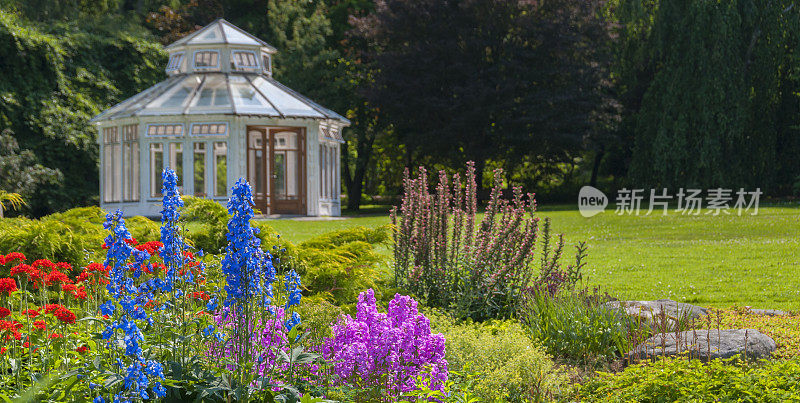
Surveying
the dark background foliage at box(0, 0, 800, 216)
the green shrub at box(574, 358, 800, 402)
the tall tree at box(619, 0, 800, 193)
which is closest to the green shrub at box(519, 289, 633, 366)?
the green shrub at box(574, 358, 800, 402)

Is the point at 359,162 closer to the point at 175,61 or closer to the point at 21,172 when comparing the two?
the point at 175,61

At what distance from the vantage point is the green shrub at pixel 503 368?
4.12m

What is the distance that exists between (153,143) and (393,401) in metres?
17.8

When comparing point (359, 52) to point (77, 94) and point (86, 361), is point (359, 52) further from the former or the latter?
point (86, 361)

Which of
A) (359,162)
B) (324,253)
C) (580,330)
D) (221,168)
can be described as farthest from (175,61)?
(580,330)

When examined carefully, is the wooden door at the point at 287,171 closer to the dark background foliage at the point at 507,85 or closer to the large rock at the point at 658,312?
the dark background foliage at the point at 507,85

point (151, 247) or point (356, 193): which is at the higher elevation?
point (356, 193)

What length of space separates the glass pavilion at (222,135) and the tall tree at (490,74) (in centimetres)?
399

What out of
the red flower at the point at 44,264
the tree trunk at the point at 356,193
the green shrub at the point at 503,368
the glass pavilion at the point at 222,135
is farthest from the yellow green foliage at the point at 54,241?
the tree trunk at the point at 356,193

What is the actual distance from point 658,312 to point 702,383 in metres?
2.23

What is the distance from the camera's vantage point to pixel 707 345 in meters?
4.60

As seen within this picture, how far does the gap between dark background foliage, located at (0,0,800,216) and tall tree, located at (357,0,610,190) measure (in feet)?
0.18

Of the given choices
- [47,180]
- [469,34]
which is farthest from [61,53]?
[469,34]

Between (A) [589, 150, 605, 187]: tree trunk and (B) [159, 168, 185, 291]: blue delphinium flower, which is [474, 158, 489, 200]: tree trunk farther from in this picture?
(B) [159, 168, 185, 291]: blue delphinium flower
